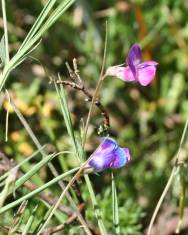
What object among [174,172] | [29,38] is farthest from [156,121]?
[29,38]

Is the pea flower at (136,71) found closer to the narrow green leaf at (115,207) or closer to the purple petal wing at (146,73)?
the purple petal wing at (146,73)

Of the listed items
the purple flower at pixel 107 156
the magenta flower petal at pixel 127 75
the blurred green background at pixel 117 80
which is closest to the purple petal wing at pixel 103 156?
the purple flower at pixel 107 156

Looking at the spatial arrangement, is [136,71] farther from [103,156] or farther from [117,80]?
[117,80]

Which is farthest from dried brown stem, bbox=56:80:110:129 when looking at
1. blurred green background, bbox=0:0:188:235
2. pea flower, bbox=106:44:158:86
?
blurred green background, bbox=0:0:188:235

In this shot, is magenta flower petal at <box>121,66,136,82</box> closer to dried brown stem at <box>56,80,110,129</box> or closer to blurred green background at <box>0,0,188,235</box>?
dried brown stem at <box>56,80,110,129</box>

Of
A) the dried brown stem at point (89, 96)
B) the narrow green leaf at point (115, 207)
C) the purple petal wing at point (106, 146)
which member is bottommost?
the narrow green leaf at point (115, 207)
